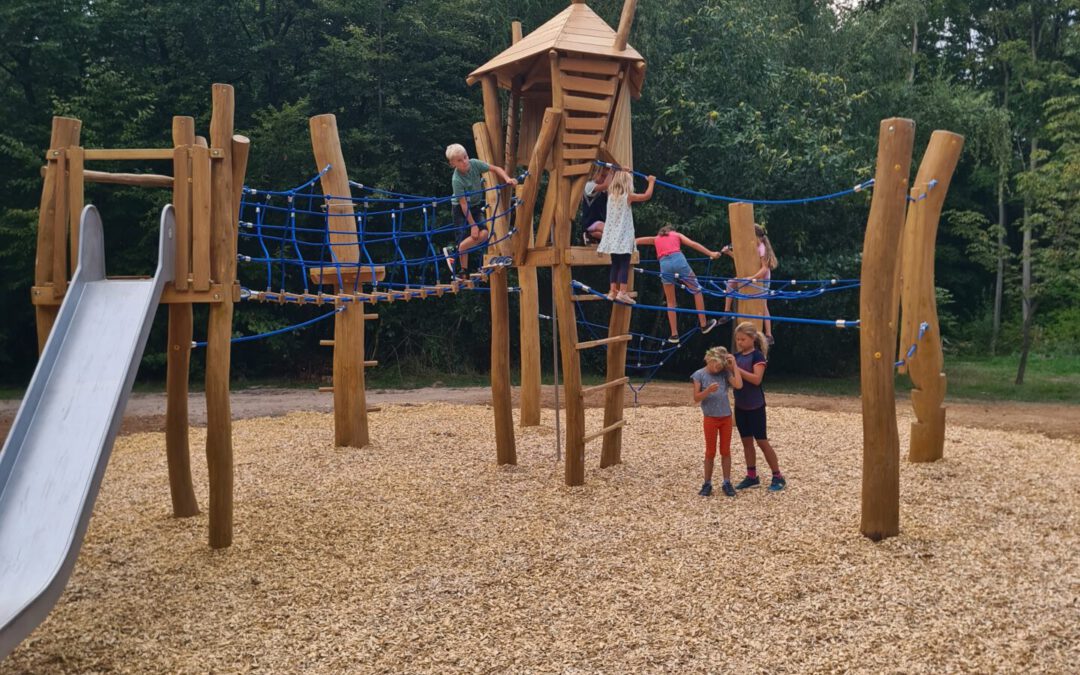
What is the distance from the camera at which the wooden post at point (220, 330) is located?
6.07m

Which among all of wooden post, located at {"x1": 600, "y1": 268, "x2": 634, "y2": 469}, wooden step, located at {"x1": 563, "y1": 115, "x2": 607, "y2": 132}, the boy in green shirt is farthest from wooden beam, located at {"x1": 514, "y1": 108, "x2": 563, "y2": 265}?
wooden post, located at {"x1": 600, "y1": 268, "x2": 634, "y2": 469}

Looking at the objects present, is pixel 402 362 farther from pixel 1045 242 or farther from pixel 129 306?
pixel 1045 242

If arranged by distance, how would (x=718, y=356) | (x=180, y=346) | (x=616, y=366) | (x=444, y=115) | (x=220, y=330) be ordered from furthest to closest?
(x=444, y=115), (x=616, y=366), (x=718, y=356), (x=180, y=346), (x=220, y=330)

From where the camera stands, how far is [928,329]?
843 centimetres

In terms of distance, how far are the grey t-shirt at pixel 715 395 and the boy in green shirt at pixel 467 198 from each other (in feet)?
7.79

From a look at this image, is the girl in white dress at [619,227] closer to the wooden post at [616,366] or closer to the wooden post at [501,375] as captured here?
the wooden post at [616,366]

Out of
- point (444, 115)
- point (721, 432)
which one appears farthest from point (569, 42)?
point (444, 115)

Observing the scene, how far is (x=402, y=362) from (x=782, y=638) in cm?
1397

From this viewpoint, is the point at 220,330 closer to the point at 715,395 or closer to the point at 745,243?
the point at 715,395

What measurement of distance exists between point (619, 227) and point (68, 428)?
4445mm

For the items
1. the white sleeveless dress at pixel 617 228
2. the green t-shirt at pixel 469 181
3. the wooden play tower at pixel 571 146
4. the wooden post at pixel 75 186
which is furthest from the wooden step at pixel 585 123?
the wooden post at pixel 75 186

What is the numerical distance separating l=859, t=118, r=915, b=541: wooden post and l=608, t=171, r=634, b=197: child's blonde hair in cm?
229

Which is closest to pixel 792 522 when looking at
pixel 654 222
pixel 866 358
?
pixel 866 358

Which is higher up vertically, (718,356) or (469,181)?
(469,181)
